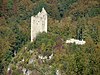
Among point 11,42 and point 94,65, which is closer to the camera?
point 94,65

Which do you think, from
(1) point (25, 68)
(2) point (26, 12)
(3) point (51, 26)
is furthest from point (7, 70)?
(2) point (26, 12)

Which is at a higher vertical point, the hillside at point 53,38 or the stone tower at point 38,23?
the stone tower at point 38,23

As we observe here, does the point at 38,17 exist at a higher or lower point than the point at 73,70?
higher

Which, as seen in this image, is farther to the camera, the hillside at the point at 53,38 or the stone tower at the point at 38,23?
the stone tower at the point at 38,23

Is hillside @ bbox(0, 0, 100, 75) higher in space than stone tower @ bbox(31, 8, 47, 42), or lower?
lower

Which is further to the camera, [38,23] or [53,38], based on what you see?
[38,23]

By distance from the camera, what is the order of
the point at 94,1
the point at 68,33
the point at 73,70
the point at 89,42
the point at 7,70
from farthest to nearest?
the point at 94,1 → the point at 68,33 → the point at 7,70 → the point at 89,42 → the point at 73,70

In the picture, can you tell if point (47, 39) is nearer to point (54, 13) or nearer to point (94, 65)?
point (94, 65)

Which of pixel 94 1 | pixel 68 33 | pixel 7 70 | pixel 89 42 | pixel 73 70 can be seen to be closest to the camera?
pixel 73 70
